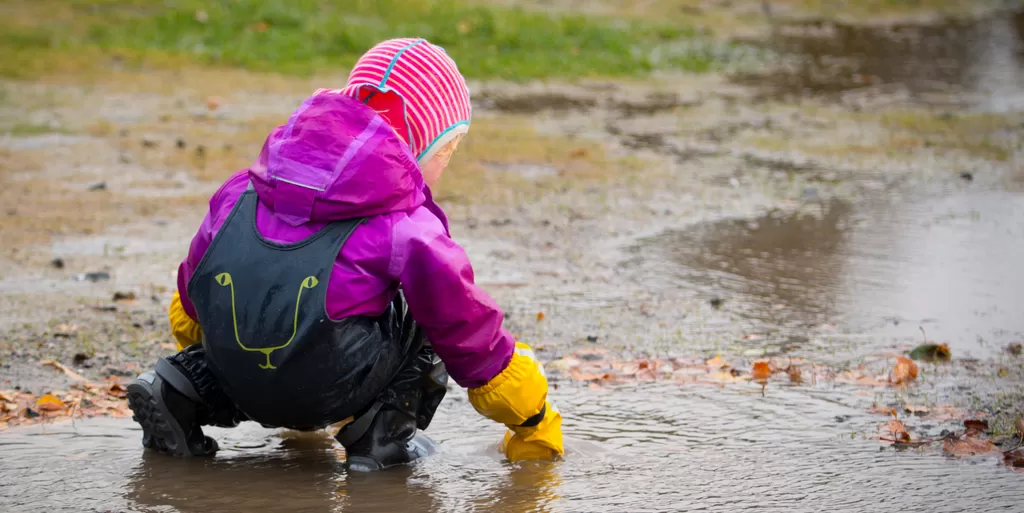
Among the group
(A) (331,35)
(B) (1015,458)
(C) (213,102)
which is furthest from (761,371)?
(A) (331,35)

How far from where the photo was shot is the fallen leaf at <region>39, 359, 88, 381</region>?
3.98m

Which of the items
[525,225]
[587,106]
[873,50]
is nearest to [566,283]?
[525,225]

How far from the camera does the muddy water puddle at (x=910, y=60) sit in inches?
418

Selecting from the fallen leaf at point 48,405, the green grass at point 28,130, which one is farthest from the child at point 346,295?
the green grass at point 28,130

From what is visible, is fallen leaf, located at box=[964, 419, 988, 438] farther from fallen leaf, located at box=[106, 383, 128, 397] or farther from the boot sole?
fallen leaf, located at box=[106, 383, 128, 397]

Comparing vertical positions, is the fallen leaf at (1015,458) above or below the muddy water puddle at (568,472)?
above

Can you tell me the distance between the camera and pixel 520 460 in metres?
3.22

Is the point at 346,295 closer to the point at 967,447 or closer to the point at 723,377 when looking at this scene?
the point at 723,377

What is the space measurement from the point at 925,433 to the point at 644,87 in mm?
7399

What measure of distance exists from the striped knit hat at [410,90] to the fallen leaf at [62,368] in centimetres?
157

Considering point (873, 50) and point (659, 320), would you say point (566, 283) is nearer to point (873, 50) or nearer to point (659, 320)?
point (659, 320)

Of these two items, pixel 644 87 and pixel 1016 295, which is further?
pixel 644 87

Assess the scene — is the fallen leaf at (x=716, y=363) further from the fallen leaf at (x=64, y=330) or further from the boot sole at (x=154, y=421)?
the fallen leaf at (x=64, y=330)

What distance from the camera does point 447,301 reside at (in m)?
2.81
